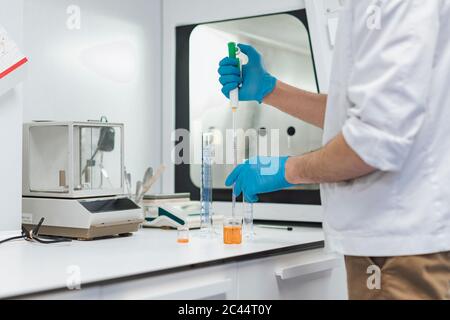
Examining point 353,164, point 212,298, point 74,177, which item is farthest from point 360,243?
point 74,177

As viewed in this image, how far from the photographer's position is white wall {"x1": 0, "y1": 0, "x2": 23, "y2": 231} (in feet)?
5.39

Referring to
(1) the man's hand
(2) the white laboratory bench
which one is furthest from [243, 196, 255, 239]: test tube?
(1) the man's hand

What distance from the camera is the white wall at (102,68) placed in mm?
1918

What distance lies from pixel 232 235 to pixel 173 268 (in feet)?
1.15

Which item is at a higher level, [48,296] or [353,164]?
[353,164]

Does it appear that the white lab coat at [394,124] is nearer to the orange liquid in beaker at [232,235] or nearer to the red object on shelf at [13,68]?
the orange liquid in beaker at [232,235]

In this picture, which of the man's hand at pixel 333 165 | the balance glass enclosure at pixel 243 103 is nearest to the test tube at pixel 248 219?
the balance glass enclosure at pixel 243 103

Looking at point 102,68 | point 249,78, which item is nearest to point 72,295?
point 249,78

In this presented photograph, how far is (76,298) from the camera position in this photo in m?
1.09

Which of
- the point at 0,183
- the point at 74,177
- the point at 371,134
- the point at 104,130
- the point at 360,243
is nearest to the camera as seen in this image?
the point at 371,134

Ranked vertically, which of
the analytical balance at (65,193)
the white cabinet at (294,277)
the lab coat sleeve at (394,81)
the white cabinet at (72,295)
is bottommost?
the white cabinet at (294,277)

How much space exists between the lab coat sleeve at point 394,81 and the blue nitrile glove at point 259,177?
0.37 m
